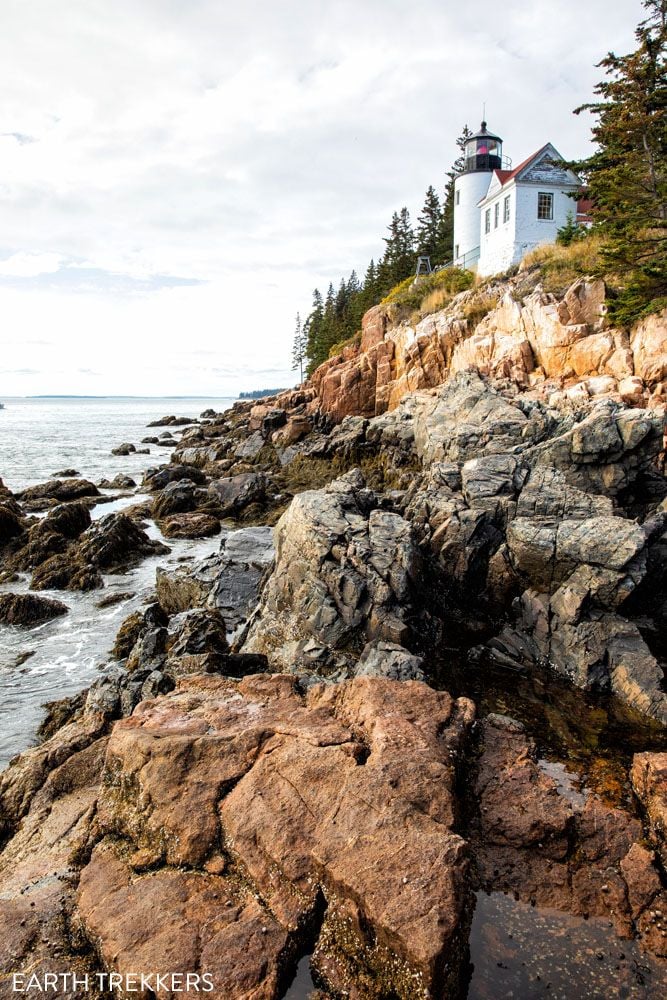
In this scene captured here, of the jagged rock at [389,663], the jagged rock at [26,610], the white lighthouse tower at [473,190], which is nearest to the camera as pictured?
the jagged rock at [389,663]

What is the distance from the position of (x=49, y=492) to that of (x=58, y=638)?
22.5 meters

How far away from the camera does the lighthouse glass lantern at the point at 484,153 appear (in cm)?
4838

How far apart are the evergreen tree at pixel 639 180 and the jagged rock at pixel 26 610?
2570cm

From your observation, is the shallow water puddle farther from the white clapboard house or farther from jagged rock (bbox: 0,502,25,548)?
the white clapboard house

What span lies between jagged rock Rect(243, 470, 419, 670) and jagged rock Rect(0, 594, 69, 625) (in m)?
7.80

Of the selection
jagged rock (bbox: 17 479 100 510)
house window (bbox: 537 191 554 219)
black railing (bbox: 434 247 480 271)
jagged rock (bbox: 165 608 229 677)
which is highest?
house window (bbox: 537 191 554 219)

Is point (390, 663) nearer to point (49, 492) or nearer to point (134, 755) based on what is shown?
point (134, 755)

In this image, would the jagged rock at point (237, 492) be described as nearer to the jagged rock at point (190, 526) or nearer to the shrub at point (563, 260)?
the jagged rock at point (190, 526)

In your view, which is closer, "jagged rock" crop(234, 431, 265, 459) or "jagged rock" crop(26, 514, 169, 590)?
"jagged rock" crop(26, 514, 169, 590)

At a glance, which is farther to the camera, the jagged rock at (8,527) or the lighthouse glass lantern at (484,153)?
the lighthouse glass lantern at (484,153)

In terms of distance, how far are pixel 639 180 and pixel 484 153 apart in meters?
28.7

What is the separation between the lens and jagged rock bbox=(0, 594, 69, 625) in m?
17.8

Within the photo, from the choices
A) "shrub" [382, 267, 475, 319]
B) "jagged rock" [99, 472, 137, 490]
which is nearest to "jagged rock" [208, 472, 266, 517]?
"jagged rock" [99, 472, 137, 490]

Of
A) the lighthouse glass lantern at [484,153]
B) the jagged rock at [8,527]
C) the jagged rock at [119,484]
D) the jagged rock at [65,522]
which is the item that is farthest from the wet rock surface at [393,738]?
the lighthouse glass lantern at [484,153]
